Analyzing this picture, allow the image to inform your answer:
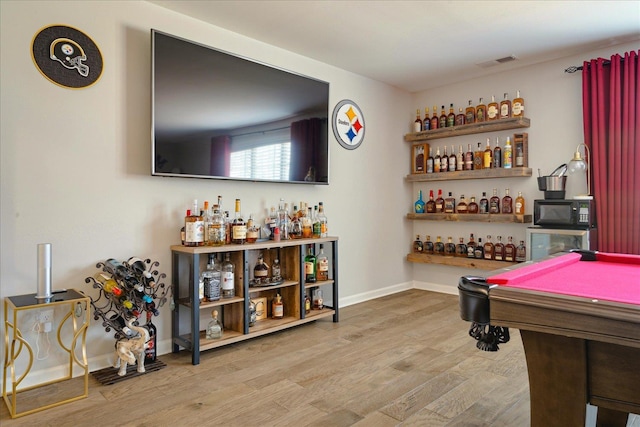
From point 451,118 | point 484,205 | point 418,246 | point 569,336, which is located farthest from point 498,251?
point 569,336

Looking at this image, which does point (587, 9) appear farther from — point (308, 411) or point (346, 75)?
point (308, 411)

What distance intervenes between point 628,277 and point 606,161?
240 cm

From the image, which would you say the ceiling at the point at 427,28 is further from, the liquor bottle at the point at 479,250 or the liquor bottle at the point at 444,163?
the liquor bottle at the point at 479,250

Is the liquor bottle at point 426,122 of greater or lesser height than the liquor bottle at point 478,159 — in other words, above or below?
above

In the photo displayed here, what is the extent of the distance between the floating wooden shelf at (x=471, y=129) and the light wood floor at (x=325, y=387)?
2.15m

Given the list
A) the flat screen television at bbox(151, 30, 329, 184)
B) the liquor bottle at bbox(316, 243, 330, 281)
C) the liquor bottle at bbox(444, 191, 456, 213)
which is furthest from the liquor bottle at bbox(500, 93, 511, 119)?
the liquor bottle at bbox(316, 243, 330, 281)

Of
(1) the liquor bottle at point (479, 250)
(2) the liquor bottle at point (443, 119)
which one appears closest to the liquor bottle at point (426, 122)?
(2) the liquor bottle at point (443, 119)

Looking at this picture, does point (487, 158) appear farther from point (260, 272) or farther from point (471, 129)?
point (260, 272)

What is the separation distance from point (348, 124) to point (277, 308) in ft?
6.80

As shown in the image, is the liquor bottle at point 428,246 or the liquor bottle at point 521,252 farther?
the liquor bottle at point 428,246

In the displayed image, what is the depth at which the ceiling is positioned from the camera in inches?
112

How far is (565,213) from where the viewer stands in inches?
136

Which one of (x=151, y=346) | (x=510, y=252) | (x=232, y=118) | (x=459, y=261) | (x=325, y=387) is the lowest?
(x=325, y=387)

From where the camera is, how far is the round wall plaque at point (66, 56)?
232 centimetres
